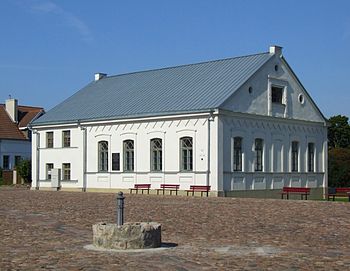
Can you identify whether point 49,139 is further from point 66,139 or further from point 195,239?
point 195,239

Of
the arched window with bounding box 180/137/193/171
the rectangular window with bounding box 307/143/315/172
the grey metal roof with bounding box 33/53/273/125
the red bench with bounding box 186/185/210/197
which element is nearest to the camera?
the red bench with bounding box 186/185/210/197

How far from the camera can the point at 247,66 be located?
36.0m

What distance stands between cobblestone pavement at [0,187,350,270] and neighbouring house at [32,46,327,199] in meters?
11.8

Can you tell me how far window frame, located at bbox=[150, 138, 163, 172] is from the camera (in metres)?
35.0

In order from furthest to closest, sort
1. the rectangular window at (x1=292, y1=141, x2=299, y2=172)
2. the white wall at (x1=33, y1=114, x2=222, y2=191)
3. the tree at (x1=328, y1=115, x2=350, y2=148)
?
the tree at (x1=328, y1=115, x2=350, y2=148) → the rectangular window at (x1=292, y1=141, x2=299, y2=172) → the white wall at (x1=33, y1=114, x2=222, y2=191)

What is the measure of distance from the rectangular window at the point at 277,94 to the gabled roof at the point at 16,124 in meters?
31.9

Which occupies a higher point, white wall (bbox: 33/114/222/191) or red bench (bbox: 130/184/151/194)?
white wall (bbox: 33/114/222/191)

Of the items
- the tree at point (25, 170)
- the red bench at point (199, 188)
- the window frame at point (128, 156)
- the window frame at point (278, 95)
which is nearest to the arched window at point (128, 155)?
the window frame at point (128, 156)

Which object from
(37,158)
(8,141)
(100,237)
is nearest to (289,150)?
(37,158)

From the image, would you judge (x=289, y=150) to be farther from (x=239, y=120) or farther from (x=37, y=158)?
(x=37, y=158)

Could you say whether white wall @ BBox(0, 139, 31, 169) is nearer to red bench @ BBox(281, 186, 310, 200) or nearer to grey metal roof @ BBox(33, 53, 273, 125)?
grey metal roof @ BBox(33, 53, 273, 125)

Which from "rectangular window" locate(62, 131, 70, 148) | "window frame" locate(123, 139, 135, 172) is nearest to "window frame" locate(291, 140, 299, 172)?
"window frame" locate(123, 139, 135, 172)

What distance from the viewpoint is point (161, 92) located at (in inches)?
1485

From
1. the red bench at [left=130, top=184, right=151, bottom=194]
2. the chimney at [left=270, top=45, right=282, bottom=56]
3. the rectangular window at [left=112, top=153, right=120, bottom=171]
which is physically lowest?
the red bench at [left=130, top=184, right=151, bottom=194]
